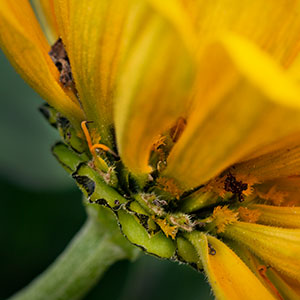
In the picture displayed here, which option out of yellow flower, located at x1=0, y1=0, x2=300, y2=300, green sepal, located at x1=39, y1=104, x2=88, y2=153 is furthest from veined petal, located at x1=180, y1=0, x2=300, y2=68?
green sepal, located at x1=39, y1=104, x2=88, y2=153

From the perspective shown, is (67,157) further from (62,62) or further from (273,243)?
(273,243)

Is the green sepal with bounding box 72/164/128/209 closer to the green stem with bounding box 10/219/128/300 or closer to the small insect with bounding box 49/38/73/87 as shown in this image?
the small insect with bounding box 49/38/73/87

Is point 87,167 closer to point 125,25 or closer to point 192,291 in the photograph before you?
point 125,25

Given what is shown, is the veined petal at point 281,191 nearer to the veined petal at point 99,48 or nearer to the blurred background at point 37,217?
the veined petal at point 99,48

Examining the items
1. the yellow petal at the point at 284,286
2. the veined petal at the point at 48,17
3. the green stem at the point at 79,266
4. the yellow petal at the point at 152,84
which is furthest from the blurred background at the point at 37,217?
the yellow petal at the point at 152,84

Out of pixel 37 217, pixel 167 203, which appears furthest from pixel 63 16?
pixel 37 217

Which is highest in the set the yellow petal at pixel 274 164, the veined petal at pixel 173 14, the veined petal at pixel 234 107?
the veined petal at pixel 173 14

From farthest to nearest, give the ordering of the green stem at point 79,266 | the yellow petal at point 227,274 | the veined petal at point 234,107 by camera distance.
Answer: the green stem at point 79,266 → the yellow petal at point 227,274 → the veined petal at point 234,107
